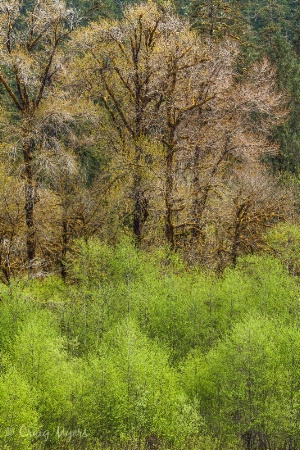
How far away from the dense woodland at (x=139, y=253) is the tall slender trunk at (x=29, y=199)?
104 mm

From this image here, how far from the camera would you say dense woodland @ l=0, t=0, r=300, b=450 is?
875 inches

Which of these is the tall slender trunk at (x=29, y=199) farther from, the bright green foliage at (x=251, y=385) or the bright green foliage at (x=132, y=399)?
the bright green foliage at (x=251, y=385)

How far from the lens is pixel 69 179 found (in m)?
35.5

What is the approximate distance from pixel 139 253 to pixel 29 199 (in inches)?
280

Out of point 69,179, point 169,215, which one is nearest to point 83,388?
point 169,215

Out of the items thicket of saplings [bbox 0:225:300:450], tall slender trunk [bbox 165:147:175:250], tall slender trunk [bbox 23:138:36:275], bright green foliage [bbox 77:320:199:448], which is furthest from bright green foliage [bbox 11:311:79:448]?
tall slender trunk [bbox 165:147:175:250]

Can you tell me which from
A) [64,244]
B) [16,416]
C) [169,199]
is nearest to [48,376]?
[16,416]

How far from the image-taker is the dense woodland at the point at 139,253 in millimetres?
22219

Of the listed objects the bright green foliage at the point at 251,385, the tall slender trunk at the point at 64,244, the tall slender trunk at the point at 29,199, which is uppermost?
the tall slender trunk at the point at 29,199

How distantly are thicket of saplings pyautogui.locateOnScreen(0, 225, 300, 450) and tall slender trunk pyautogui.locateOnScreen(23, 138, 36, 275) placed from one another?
1.85m

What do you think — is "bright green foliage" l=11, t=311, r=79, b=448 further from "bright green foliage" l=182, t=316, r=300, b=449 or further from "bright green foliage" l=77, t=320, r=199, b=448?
"bright green foliage" l=182, t=316, r=300, b=449

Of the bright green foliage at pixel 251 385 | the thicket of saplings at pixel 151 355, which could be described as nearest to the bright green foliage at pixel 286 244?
the thicket of saplings at pixel 151 355

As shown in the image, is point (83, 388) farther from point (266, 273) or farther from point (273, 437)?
point (266, 273)

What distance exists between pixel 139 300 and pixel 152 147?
28.2 ft
